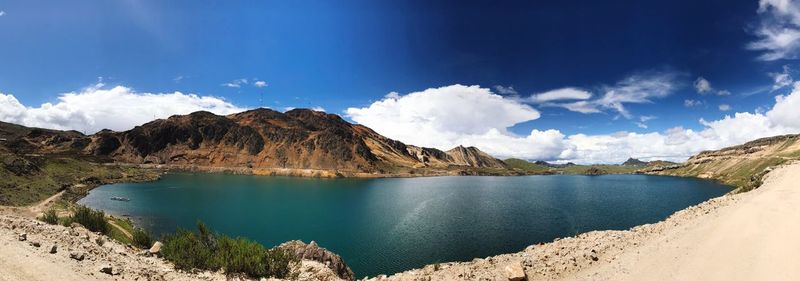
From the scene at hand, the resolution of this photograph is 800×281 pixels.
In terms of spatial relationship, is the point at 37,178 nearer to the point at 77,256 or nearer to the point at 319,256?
the point at 319,256

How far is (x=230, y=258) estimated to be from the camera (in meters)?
20.5

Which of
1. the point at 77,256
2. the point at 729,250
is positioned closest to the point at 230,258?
the point at 77,256

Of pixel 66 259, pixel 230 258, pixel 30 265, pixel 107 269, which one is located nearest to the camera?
pixel 30 265

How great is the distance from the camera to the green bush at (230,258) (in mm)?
19797

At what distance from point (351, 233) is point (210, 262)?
39717mm

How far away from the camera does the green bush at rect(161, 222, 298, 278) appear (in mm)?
19797

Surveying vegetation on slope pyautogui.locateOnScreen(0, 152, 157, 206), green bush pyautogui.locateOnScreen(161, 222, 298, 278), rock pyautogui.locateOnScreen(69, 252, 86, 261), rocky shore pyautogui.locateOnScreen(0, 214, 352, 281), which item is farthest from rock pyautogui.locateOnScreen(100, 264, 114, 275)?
vegetation on slope pyautogui.locateOnScreen(0, 152, 157, 206)

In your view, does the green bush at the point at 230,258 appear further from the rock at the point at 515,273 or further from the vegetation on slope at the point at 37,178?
the vegetation on slope at the point at 37,178

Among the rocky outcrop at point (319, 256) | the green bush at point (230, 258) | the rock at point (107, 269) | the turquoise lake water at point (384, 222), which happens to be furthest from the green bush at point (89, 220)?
the turquoise lake water at point (384, 222)

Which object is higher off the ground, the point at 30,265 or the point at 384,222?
the point at 30,265

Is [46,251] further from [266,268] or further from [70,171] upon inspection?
[70,171]

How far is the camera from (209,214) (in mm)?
74312

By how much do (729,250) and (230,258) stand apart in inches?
904

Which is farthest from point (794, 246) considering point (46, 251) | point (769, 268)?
point (46, 251)
